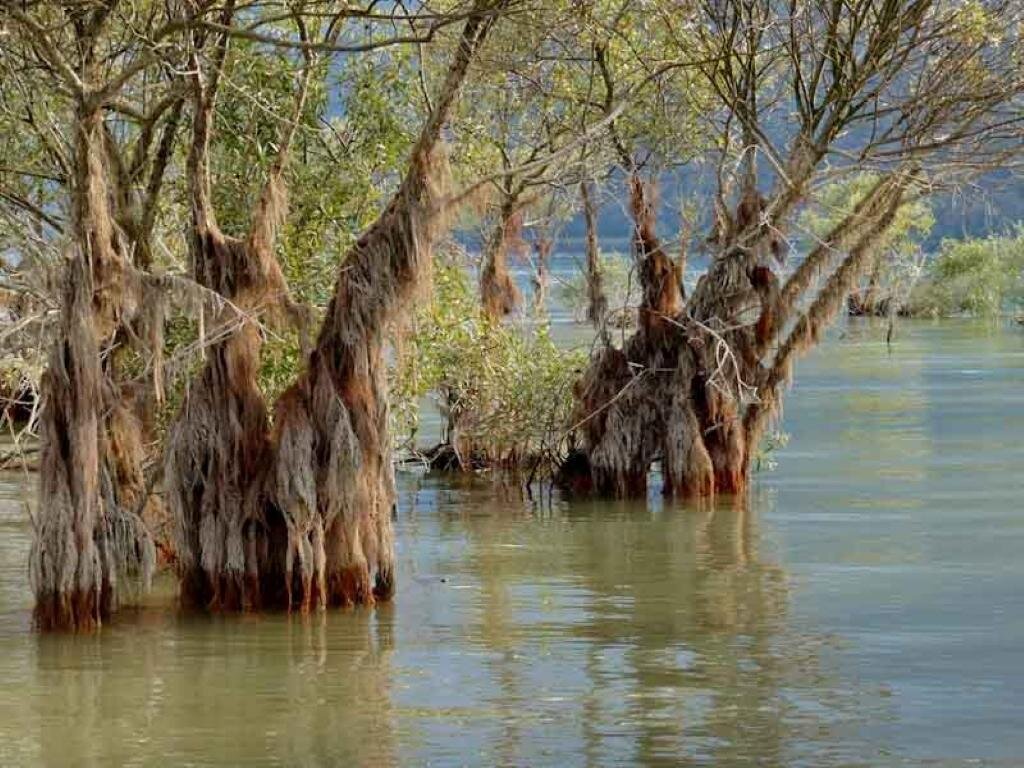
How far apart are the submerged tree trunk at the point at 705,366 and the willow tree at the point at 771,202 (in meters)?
0.02

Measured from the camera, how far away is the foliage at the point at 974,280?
256ft

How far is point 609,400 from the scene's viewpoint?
24.7m

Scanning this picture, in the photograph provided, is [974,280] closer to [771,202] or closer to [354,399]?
[771,202]

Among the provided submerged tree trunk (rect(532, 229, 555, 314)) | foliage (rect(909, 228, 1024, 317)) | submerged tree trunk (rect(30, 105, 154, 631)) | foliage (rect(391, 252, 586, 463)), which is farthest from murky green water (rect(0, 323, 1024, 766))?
foliage (rect(909, 228, 1024, 317))

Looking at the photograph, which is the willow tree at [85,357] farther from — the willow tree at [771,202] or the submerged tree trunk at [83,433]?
the willow tree at [771,202]

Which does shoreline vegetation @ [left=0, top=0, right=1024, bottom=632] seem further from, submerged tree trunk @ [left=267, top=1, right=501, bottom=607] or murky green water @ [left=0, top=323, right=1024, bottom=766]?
murky green water @ [left=0, top=323, right=1024, bottom=766]

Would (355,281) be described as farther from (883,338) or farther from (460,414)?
(883,338)

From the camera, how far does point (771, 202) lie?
2373 cm

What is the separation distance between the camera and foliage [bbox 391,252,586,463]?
82.6 feet

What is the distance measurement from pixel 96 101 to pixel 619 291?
46.1 ft

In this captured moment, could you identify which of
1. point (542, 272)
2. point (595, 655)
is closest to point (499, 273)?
point (542, 272)

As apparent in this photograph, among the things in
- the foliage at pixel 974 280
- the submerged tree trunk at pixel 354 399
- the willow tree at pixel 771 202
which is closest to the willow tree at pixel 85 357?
the submerged tree trunk at pixel 354 399

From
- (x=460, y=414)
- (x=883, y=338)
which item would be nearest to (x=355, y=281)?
(x=460, y=414)

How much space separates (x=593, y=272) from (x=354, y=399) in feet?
39.3
